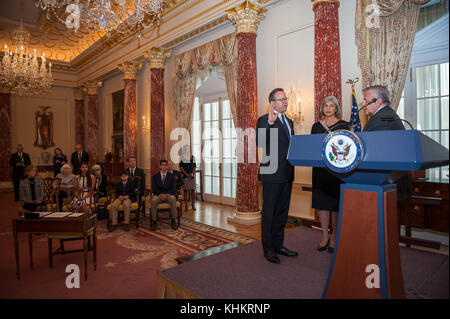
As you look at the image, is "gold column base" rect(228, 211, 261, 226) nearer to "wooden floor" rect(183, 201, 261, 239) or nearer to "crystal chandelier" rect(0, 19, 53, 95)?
"wooden floor" rect(183, 201, 261, 239)

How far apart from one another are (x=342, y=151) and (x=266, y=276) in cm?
124

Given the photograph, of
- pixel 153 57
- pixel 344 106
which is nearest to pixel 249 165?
pixel 344 106

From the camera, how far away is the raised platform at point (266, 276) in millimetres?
2164

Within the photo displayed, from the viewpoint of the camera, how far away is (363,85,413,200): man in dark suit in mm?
2527

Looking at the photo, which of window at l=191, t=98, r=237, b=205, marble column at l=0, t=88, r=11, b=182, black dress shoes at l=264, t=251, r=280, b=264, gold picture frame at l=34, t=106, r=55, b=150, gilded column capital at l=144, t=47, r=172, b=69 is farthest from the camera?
gold picture frame at l=34, t=106, r=55, b=150

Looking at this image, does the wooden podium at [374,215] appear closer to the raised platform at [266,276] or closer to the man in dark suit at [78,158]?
the raised platform at [266,276]

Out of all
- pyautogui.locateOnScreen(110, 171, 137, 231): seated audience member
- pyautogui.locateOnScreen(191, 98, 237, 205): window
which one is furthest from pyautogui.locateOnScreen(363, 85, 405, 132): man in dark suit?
pyautogui.locateOnScreen(191, 98, 237, 205): window

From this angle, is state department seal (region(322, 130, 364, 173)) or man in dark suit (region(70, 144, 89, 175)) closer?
state department seal (region(322, 130, 364, 173))

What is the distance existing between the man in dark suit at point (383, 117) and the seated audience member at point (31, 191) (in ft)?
17.1

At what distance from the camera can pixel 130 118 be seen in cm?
945

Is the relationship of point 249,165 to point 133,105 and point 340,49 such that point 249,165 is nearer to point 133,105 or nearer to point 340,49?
point 340,49

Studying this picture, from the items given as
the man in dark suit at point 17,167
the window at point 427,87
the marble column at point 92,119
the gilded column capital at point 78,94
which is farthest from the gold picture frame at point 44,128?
the window at point 427,87

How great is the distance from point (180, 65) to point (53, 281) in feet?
19.2

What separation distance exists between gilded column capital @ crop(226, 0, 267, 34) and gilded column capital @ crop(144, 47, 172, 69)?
2933mm
